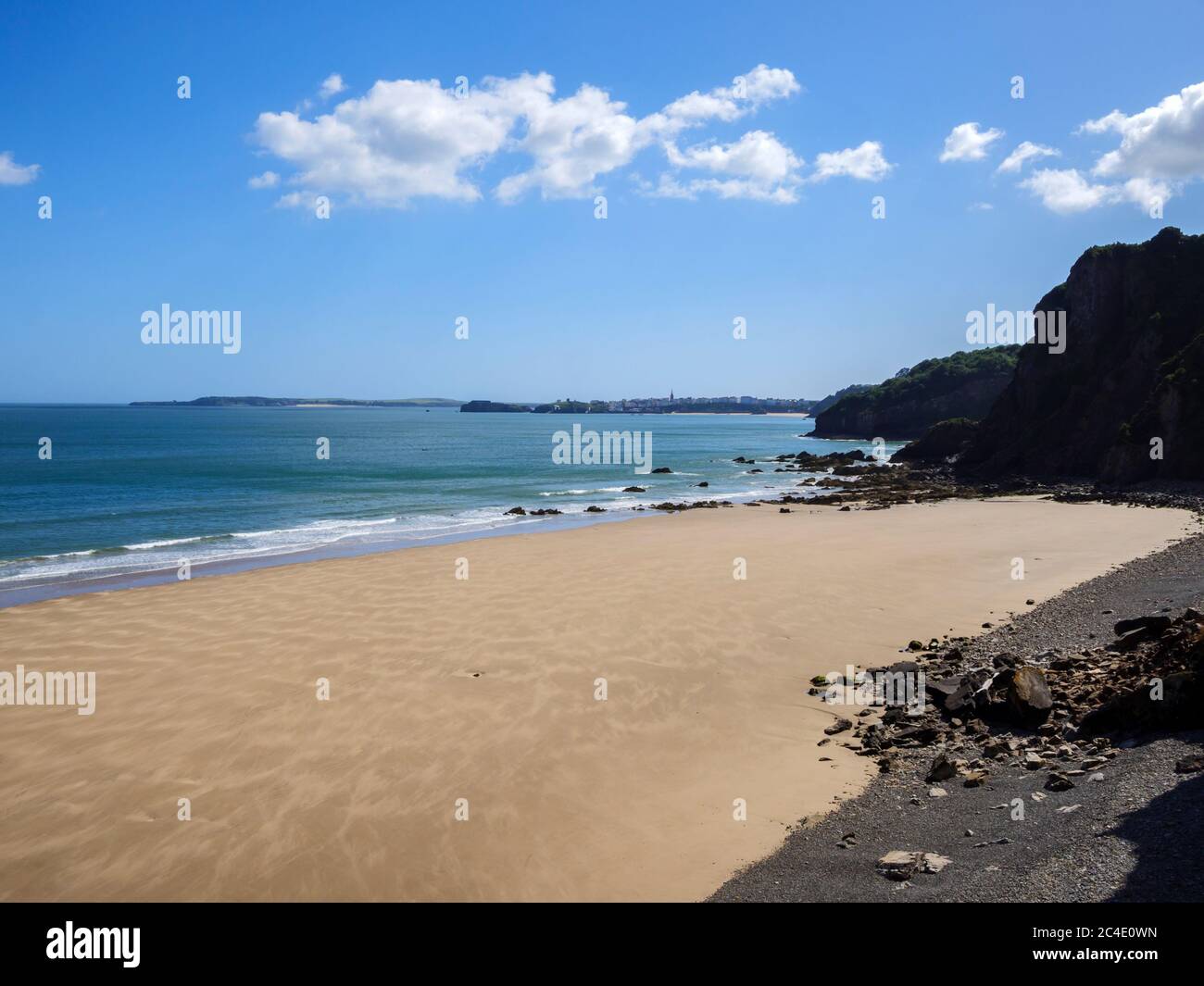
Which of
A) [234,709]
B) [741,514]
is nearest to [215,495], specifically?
[741,514]

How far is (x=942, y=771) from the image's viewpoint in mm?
8352

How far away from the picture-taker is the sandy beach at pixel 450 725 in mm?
7742

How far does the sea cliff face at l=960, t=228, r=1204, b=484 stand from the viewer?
39.6m

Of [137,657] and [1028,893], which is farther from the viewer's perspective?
[137,657]

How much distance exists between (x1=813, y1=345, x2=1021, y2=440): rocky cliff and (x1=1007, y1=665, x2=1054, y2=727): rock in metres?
103

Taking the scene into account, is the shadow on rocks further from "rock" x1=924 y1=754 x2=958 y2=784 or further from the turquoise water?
the turquoise water

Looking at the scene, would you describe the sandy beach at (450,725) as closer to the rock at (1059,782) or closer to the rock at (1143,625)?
the rock at (1059,782)

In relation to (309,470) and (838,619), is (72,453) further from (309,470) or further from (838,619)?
(838,619)

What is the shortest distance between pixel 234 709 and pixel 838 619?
12081 millimetres

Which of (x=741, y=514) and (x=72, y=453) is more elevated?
(x=72, y=453)

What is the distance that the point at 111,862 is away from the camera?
25.8 feet

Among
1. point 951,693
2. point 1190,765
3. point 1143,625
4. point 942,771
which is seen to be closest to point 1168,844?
point 1190,765

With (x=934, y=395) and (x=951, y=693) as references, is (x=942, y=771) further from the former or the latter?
(x=934, y=395)

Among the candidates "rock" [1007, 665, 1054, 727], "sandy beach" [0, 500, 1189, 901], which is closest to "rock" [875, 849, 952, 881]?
"sandy beach" [0, 500, 1189, 901]
